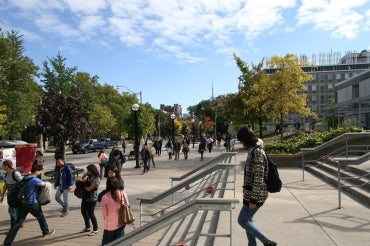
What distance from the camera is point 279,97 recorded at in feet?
78.6

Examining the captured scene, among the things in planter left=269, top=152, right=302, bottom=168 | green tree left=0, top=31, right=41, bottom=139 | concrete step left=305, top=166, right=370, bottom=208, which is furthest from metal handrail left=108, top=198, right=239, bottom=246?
green tree left=0, top=31, right=41, bottom=139

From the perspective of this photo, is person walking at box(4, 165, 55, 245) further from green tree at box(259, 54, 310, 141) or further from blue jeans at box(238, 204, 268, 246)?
green tree at box(259, 54, 310, 141)

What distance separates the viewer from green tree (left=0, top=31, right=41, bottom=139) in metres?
41.6

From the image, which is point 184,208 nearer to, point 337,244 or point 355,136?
point 337,244

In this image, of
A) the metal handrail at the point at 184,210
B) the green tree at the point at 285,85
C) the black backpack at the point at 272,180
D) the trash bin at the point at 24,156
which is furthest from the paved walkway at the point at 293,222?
the green tree at the point at 285,85

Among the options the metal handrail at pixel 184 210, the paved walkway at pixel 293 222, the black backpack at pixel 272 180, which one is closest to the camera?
the metal handrail at pixel 184 210

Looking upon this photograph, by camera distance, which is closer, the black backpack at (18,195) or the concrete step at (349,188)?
the black backpack at (18,195)

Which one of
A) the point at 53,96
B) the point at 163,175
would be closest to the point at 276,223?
the point at 163,175

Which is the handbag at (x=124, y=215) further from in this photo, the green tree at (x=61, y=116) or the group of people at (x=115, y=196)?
the green tree at (x=61, y=116)

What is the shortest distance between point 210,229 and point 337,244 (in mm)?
1983

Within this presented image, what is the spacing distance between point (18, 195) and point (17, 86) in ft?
133

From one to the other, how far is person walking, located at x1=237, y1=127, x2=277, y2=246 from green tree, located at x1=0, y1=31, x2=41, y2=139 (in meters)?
39.5

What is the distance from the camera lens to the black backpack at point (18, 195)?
723 centimetres

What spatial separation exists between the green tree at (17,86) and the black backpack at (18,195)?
119 ft
